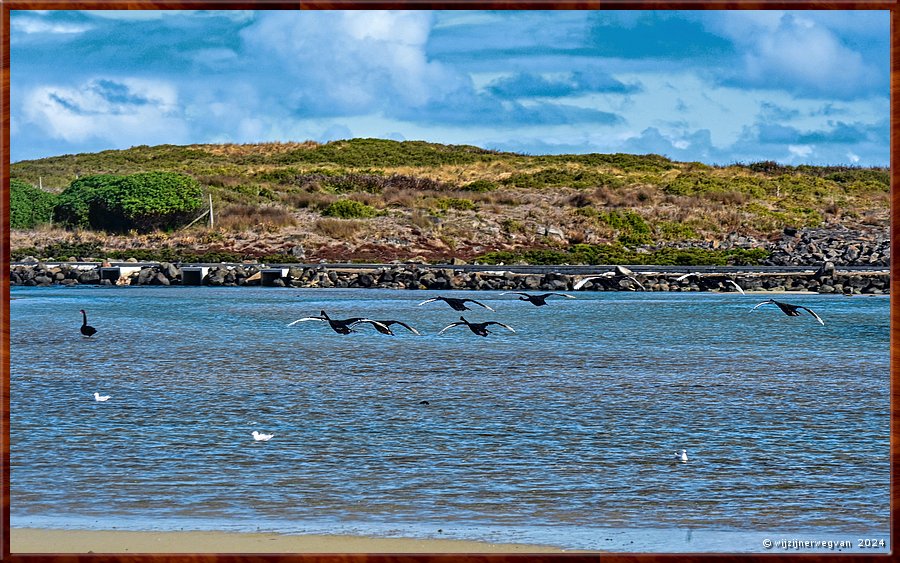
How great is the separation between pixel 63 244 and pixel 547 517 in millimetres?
46376

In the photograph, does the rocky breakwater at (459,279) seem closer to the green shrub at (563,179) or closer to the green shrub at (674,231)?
the green shrub at (674,231)

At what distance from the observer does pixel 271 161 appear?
296 feet

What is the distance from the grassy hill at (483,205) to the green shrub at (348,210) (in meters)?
0.09

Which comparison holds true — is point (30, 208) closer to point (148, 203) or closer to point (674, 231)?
point (148, 203)

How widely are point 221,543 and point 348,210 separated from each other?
4626 centimetres

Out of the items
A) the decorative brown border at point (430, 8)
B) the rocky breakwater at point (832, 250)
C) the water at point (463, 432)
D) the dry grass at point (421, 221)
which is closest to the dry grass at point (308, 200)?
the dry grass at point (421, 221)

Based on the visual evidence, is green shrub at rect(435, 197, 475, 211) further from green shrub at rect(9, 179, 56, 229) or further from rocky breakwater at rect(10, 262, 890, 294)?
green shrub at rect(9, 179, 56, 229)

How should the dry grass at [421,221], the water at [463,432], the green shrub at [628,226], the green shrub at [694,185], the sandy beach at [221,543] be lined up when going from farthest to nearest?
1. the green shrub at [694,185]
2. the green shrub at [628,226]
3. the dry grass at [421,221]
4. the water at [463,432]
5. the sandy beach at [221,543]

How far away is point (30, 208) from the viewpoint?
177 feet

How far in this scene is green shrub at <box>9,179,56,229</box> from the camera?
53.1 metres

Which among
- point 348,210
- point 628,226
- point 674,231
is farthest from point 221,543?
point 674,231

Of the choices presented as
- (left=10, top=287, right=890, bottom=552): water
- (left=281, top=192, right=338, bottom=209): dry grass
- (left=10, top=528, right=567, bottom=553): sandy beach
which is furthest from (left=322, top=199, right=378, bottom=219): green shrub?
(left=10, top=528, right=567, bottom=553): sandy beach

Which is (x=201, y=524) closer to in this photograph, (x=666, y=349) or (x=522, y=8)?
(x=522, y=8)

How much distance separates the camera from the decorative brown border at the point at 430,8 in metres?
5.28
